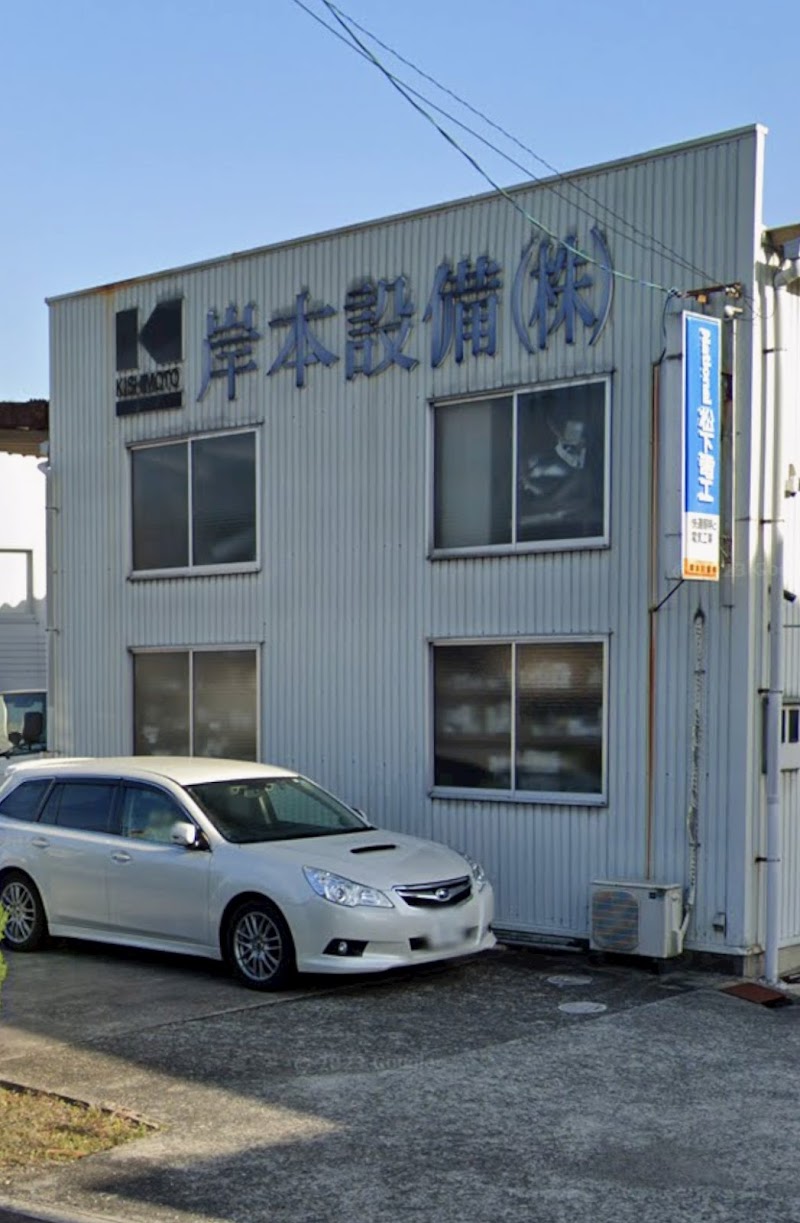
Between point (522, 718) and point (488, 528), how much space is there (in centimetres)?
160

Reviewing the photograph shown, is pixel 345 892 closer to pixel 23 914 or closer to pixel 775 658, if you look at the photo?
pixel 23 914

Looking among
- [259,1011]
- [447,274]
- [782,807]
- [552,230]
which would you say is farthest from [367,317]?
[259,1011]

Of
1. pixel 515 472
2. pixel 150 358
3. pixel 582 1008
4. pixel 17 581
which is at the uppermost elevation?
pixel 150 358

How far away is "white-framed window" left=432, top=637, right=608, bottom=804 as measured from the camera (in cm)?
1238

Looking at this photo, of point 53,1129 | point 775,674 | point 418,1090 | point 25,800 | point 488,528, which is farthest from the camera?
point 488,528

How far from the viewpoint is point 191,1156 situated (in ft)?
22.9

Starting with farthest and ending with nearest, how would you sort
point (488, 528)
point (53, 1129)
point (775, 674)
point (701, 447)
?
point (488, 528) → point (775, 674) → point (701, 447) → point (53, 1129)

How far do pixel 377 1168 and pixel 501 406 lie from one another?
7.48 metres

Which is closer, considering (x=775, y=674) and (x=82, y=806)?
(x=775, y=674)

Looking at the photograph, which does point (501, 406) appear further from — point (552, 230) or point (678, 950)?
point (678, 950)

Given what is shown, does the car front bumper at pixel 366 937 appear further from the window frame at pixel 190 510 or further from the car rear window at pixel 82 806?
the window frame at pixel 190 510

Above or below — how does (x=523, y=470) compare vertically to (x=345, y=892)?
above

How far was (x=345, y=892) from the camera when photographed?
411 inches

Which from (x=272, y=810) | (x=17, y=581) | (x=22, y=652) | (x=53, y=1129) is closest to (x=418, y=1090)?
(x=53, y=1129)
